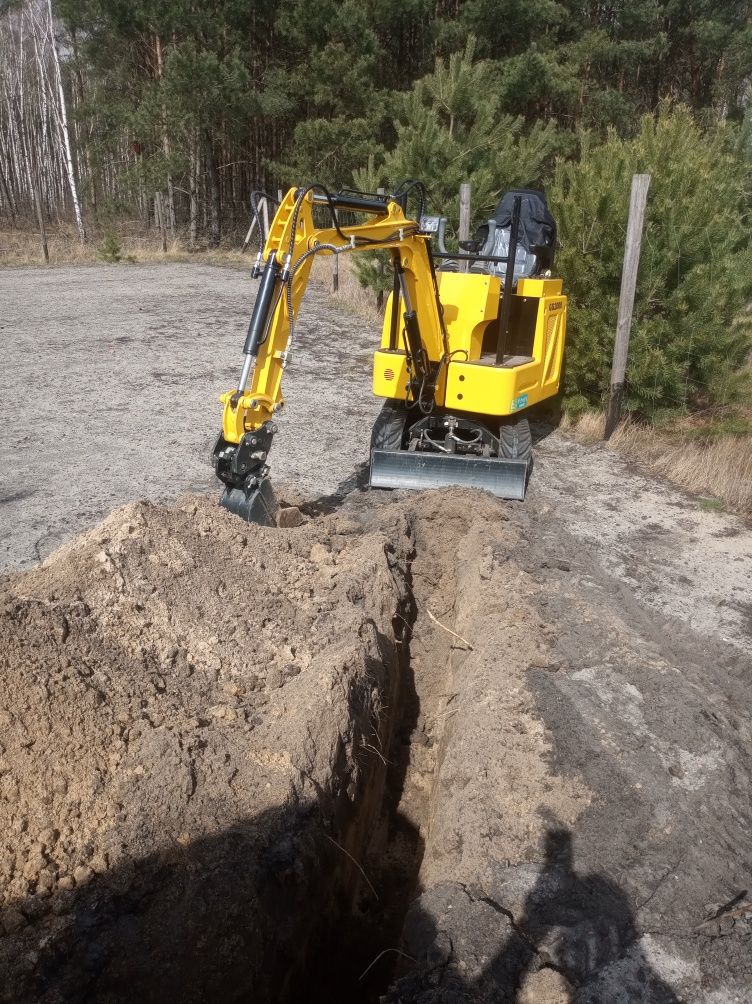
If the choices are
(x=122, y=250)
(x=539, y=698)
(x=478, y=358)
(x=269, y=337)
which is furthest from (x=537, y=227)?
(x=122, y=250)

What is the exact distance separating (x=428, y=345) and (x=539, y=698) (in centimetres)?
348

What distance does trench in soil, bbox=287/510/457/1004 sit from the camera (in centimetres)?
296

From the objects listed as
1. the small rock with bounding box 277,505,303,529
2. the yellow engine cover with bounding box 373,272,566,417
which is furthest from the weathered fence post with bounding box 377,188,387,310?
the small rock with bounding box 277,505,303,529

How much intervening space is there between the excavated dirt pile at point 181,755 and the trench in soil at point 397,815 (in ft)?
0.26

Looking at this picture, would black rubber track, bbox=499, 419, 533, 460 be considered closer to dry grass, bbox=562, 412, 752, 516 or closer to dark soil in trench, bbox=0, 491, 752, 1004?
dry grass, bbox=562, 412, 752, 516

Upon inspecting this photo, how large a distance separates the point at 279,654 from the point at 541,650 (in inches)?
54.0

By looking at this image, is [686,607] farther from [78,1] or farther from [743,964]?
[78,1]

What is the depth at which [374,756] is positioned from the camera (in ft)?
11.8

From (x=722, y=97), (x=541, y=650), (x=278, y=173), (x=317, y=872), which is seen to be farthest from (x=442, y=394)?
(x=722, y=97)

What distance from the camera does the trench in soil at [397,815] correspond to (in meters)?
2.96

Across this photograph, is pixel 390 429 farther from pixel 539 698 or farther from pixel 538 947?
pixel 538 947

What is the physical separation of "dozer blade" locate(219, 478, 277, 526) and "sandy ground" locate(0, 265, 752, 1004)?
28cm

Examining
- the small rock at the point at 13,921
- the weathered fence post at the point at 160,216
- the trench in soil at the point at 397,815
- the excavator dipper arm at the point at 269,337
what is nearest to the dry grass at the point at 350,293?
the weathered fence post at the point at 160,216

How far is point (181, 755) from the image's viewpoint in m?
2.94
